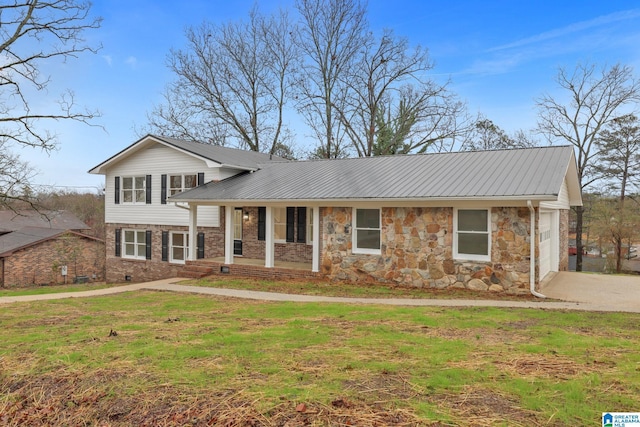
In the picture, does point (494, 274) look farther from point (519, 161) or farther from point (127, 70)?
point (127, 70)

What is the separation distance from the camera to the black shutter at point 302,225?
16125 millimetres

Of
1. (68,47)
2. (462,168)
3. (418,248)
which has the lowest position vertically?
(418,248)

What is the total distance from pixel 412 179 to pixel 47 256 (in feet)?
79.4

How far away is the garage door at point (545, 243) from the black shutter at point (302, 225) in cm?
802

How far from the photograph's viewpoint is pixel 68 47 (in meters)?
12.9

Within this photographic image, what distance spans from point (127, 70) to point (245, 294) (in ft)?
37.3

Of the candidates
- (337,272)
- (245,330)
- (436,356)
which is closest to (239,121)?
(337,272)

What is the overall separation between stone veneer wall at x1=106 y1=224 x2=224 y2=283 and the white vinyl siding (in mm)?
A: 264

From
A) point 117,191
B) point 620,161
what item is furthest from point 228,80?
point 620,161

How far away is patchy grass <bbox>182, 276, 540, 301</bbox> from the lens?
34.4 ft

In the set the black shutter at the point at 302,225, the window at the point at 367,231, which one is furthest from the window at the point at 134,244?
the window at the point at 367,231

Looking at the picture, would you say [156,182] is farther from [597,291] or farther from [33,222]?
[33,222]

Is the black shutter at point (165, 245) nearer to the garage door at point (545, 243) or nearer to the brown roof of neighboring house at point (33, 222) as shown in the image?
the garage door at point (545, 243)

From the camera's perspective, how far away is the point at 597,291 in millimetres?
11117
